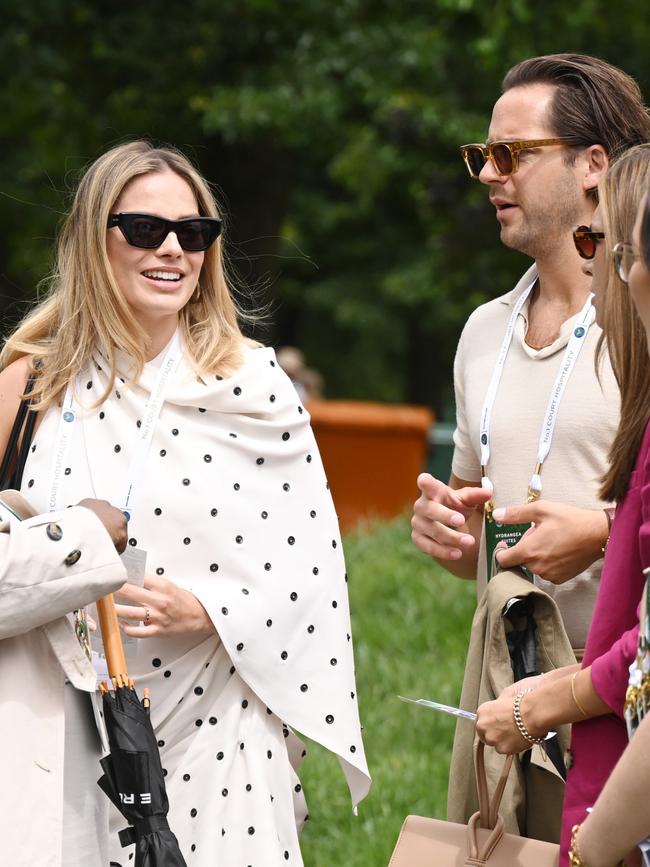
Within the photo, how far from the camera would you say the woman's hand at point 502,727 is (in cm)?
286

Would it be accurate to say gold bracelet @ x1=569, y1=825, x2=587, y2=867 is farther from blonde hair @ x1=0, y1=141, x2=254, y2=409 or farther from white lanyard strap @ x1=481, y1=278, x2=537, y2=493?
blonde hair @ x1=0, y1=141, x2=254, y2=409

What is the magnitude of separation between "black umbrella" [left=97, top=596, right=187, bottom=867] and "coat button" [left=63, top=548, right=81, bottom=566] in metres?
0.30

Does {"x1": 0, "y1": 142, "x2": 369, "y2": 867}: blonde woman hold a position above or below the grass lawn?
above

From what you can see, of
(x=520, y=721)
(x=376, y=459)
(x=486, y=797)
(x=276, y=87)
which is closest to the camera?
(x=520, y=721)

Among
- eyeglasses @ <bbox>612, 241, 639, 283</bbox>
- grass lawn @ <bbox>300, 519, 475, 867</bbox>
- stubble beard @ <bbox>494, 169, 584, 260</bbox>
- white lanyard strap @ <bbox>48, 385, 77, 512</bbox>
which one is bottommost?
grass lawn @ <bbox>300, 519, 475, 867</bbox>

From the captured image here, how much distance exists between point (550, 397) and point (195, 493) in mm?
953

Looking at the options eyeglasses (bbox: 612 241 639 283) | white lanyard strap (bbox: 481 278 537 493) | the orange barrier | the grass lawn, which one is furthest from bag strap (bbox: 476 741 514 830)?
the orange barrier

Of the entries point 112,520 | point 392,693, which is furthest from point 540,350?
point 392,693

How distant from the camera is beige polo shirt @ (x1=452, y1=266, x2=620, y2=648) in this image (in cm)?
358

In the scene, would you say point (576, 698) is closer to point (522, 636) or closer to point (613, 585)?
point (613, 585)

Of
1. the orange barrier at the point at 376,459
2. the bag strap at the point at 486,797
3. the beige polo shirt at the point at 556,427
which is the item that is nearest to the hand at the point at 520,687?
the bag strap at the point at 486,797

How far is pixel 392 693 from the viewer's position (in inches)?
285

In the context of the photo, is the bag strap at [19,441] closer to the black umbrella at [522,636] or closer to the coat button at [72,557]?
the coat button at [72,557]

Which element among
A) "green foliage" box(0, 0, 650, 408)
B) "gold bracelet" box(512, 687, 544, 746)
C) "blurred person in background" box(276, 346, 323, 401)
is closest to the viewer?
"gold bracelet" box(512, 687, 544, 746)
